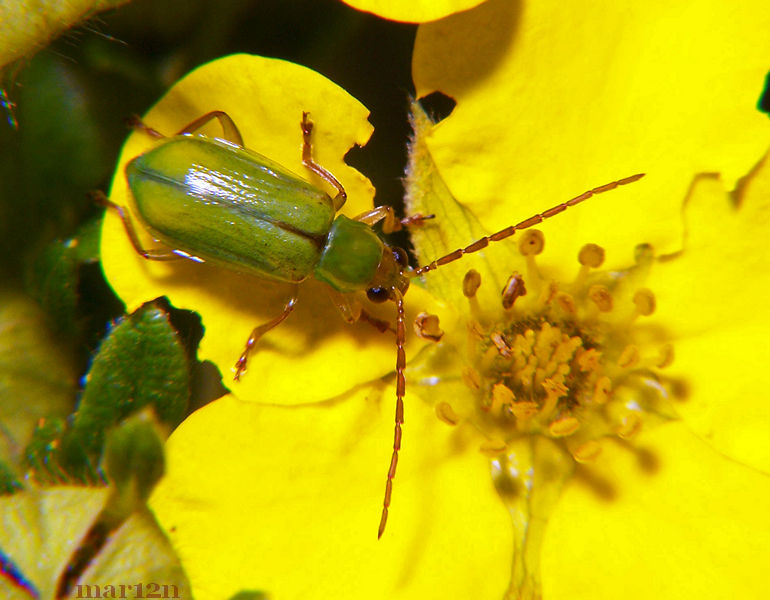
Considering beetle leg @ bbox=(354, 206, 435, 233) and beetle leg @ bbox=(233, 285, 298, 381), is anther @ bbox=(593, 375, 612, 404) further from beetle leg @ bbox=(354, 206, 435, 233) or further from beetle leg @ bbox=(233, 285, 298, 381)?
beetle leg @ bbox=(233, 285, 298, 381)

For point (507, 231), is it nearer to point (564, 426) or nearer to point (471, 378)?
point (471, 378)

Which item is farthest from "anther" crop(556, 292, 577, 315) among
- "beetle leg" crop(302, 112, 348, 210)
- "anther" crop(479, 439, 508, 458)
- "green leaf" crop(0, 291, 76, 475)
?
"green leaf" crop(0, 291, 76, 475)

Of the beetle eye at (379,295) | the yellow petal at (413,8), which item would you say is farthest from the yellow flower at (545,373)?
the yellow petal at (413,8)

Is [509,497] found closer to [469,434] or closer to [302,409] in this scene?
[469,434]

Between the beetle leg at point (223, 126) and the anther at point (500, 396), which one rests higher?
the beetle leg at point (223, 126)

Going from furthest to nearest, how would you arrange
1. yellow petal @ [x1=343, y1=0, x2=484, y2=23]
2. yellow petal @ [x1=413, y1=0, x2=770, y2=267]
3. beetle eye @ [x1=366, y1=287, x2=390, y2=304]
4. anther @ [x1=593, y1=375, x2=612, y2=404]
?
1. beetle eye @ [x1=366, y1=287, x2=390, y2=304]
2. anther @ [x1=593, y1=375, x2=612, y2=404]
3. yellow petal @ [x1=413, y1=0, x2=770, y2=267]
4. yellow petal @ [x1=343, y1=0, x2=484, y2=23]

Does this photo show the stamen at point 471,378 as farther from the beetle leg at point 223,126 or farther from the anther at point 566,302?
the beetle leg at point 223,126
